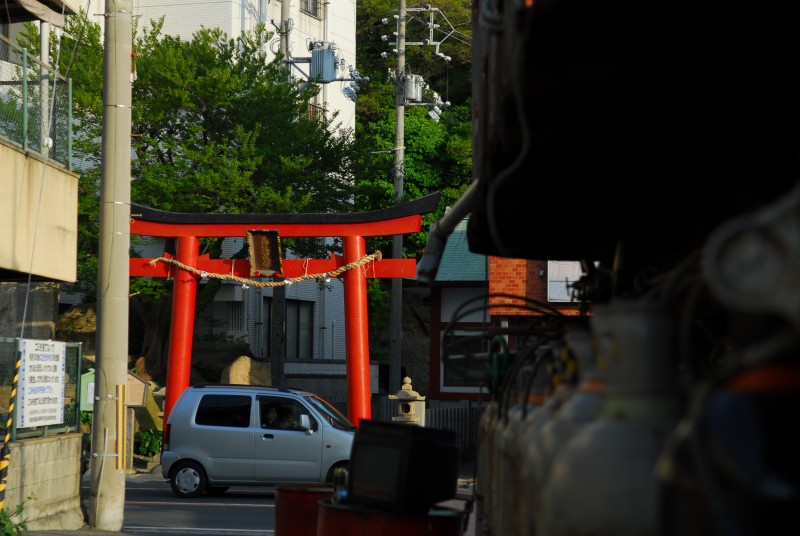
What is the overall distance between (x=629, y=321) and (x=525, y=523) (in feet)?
3.83

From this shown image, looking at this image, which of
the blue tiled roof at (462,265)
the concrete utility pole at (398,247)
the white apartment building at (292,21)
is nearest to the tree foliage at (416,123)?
the concrete utility pole at (398,247)

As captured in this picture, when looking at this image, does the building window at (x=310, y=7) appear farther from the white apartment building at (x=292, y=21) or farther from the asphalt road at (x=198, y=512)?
the asphalt road at (x=198, y=512)

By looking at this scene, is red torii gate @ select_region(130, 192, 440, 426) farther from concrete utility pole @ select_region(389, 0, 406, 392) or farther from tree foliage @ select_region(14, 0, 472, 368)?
concrete utility pole @ select_region(389, 0, 406, 392)

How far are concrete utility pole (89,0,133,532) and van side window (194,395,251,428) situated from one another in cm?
598

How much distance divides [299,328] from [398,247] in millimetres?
11175

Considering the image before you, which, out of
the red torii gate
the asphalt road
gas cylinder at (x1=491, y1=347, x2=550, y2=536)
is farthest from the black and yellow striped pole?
the red torii gate

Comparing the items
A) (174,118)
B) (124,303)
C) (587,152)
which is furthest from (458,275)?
(587,152)

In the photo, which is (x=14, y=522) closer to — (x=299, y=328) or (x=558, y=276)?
(x=558, y=276)

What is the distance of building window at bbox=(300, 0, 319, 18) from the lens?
44.7 meters

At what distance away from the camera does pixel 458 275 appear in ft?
103

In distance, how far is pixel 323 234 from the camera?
A: 23312mm

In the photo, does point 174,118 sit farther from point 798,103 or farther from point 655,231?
point 798,103

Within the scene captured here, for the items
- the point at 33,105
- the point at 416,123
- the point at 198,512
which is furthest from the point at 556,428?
the point at 416,123

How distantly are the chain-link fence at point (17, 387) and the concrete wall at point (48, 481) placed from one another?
0.46 ft
